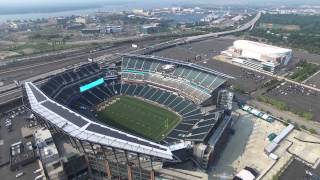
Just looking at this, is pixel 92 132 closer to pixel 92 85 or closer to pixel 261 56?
pixel 92 85

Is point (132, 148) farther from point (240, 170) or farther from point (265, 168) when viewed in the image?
point (265, 168)

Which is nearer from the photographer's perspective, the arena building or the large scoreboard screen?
the large scoreboard screen

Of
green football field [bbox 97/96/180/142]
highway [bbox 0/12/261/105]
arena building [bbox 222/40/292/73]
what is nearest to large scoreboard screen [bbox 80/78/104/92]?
green football field [bbox 97/96/180/142]

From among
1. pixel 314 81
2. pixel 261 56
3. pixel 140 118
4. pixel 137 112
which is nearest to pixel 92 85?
pixel 137 112

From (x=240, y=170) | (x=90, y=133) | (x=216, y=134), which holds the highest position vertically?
(x=90, y=133)

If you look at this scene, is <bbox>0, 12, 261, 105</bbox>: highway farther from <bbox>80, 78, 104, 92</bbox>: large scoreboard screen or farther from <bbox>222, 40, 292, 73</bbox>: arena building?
<bbox>222, 40, 292, 73</bbox>: arena building

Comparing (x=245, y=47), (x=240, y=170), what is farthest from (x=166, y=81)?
(x=245, y=47)

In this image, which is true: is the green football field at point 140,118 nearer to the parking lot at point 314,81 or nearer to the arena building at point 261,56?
the arena building at point 261,56
